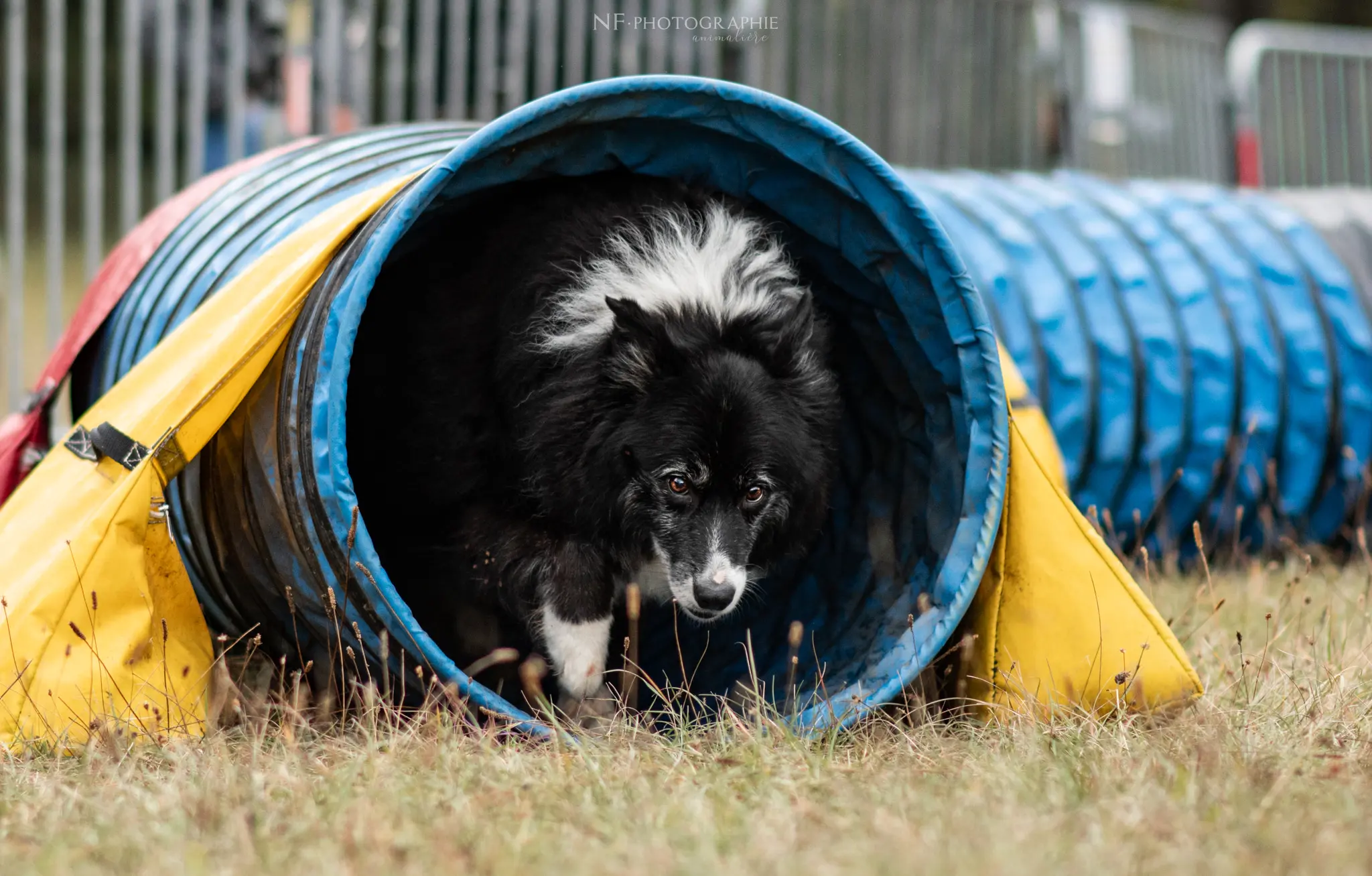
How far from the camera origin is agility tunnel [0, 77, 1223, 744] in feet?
11.2

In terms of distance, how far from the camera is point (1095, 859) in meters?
2.30

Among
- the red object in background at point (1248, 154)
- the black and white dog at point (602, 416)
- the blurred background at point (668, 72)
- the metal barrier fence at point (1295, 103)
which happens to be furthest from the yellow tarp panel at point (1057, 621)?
the metal barrier fence at point (1295, 103)

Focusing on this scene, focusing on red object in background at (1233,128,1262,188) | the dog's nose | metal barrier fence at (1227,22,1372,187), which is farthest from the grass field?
metal barrier fence at (1227,22,1372,187)

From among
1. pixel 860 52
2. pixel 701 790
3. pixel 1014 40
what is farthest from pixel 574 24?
pixel 701 790

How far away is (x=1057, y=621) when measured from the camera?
3746 mm

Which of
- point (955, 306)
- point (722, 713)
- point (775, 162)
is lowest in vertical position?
point (722, 713)

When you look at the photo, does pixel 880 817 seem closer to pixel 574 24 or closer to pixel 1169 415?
pixel 1169 415

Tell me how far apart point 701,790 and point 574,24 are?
7.14 metres

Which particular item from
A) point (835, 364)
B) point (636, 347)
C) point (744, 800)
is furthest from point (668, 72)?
point (744, 800)

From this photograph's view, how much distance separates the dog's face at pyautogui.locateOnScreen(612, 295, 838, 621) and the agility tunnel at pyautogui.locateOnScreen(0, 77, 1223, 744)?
28 cm

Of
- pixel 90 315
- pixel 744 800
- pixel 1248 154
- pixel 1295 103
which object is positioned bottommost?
pixel 744 800

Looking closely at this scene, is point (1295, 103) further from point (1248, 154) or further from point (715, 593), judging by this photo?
point (715, 593)

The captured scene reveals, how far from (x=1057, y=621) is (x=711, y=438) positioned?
1048mm

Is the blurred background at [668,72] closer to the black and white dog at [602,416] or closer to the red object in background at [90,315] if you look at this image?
the red object in background at [90,315]
